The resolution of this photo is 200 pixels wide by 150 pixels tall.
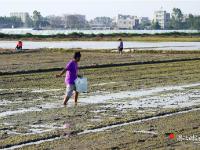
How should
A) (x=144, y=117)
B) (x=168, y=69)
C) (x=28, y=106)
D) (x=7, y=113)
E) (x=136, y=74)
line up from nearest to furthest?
1. (x=144, y=117)
2. (x=7, y=113)
3. (x=28, y=106)
4. (x=136, y=74)
5. (x=168, y=69)

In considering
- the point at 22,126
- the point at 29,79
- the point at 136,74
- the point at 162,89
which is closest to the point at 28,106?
the point at 22,126

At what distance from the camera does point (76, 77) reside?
45.4 ft

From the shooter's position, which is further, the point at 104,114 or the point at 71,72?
the point at 71,72

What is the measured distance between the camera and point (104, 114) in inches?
468

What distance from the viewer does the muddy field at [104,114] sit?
8.80 m

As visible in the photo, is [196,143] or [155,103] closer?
[196,143]

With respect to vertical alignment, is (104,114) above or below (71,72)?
below

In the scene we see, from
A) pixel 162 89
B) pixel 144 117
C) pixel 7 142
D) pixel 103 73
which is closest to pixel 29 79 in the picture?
pixel 103 73

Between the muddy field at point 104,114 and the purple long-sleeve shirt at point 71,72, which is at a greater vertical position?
the purple long-sleeve shirt at point 71,72

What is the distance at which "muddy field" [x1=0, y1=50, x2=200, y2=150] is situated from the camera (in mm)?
8805

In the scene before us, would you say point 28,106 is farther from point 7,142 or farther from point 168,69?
point 168,69

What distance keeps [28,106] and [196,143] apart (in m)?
5.83

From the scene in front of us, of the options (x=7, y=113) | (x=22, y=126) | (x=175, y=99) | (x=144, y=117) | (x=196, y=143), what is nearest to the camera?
(x=196, y=143)

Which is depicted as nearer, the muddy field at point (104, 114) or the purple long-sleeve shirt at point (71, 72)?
the muddy field at point (104, 114)
